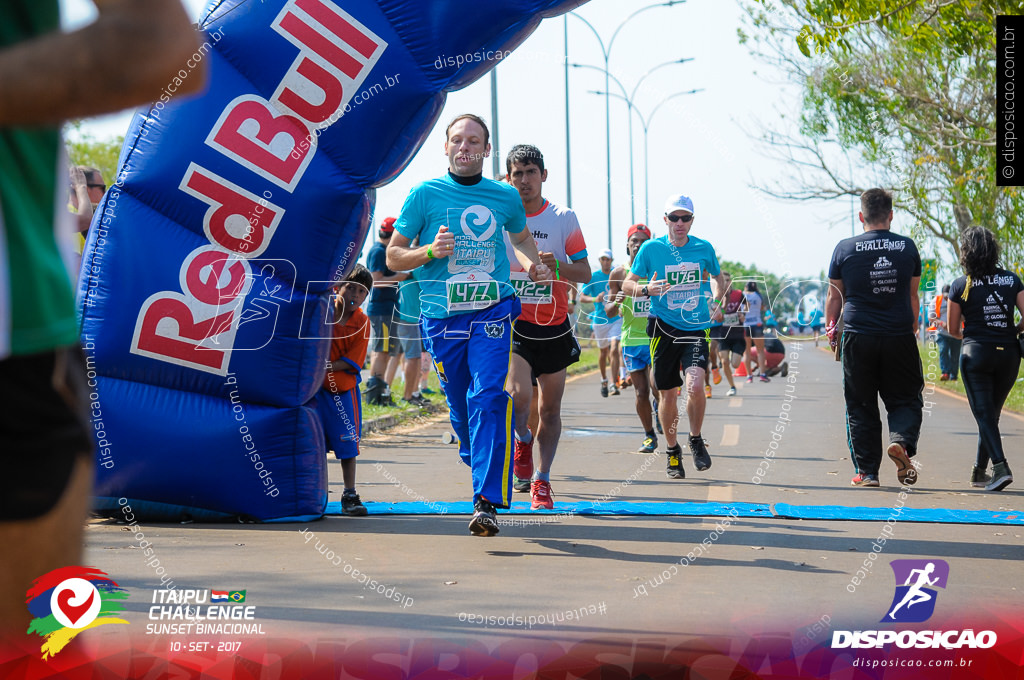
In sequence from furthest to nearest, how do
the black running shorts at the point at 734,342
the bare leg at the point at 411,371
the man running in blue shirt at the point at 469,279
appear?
the black running shorts at the point at 734,342, the bare leg at the point at 411,371, the man running in blue shirt at the point at 469,279

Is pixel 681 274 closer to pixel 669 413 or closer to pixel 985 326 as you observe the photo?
pixel 669 413

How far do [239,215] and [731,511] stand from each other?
331 centimetres

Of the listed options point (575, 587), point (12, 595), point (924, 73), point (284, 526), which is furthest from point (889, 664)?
point (924, 73)

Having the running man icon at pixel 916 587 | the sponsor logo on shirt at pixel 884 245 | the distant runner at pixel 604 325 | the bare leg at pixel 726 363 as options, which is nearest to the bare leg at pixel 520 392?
the running man icon at pixel 916 587

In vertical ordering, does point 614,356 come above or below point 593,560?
above

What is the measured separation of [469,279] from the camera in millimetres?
5922

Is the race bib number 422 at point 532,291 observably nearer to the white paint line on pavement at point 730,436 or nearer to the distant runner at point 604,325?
the white paint line on pavement at point 730,436

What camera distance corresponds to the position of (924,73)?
23438 mm

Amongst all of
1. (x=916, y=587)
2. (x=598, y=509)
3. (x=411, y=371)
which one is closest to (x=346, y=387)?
(x=598, y=509)

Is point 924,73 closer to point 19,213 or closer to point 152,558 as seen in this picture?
point 152,558

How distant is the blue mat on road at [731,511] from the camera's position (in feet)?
21.6

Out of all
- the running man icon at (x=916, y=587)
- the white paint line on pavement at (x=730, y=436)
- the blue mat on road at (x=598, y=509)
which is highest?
the running man icon at (x=916, y=587)

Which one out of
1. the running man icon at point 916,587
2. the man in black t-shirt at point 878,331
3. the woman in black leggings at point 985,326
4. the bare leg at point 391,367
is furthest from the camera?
the bare leg at point 391,367

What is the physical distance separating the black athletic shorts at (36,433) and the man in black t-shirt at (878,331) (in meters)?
7.43
